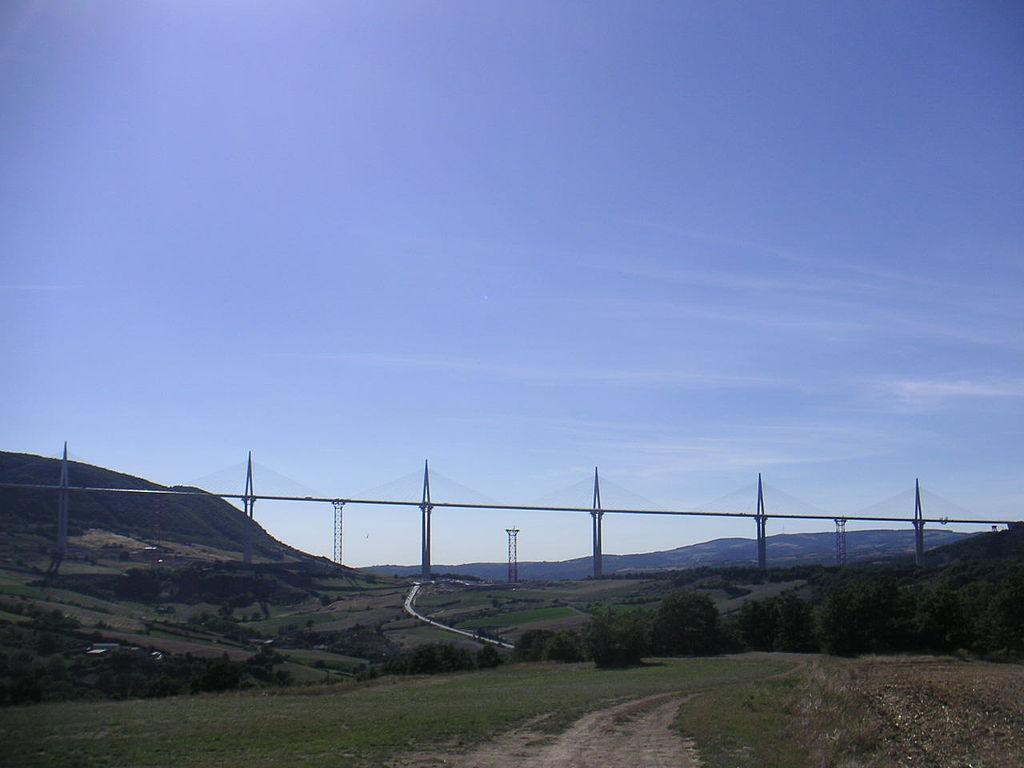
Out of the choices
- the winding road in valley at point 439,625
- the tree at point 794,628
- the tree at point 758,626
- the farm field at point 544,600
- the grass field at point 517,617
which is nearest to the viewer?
the tree at point 794,628

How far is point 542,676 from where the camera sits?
39.0m

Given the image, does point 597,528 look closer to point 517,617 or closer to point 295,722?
point 517,617

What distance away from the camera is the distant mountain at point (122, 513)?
89.9 metres

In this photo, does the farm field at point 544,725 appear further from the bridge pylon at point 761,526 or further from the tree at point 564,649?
the bridge pylon at point 761,526

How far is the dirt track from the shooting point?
46.9 ft

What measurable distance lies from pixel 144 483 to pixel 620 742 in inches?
4260

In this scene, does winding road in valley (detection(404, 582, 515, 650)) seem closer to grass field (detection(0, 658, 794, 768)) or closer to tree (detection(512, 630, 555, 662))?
tree (detection(512, 630, 555, 662))

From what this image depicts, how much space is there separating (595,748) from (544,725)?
3120mm

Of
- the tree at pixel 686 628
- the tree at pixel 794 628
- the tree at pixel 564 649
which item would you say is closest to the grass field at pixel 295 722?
the tree at pixel 564 649

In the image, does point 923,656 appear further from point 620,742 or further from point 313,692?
point 620,742

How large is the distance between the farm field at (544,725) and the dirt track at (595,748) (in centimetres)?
10

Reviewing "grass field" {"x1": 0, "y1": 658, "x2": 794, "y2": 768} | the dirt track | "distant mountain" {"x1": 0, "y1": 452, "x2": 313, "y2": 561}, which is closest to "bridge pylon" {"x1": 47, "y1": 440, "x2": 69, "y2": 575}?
"distant mountain" {"x1": 0, "y1": 452, "x2": 313, "y2": 561}

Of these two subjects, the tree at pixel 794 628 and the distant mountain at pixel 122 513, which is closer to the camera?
the tree at pixel 794 628

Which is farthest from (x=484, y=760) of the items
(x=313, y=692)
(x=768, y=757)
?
(x=313, y=692)
